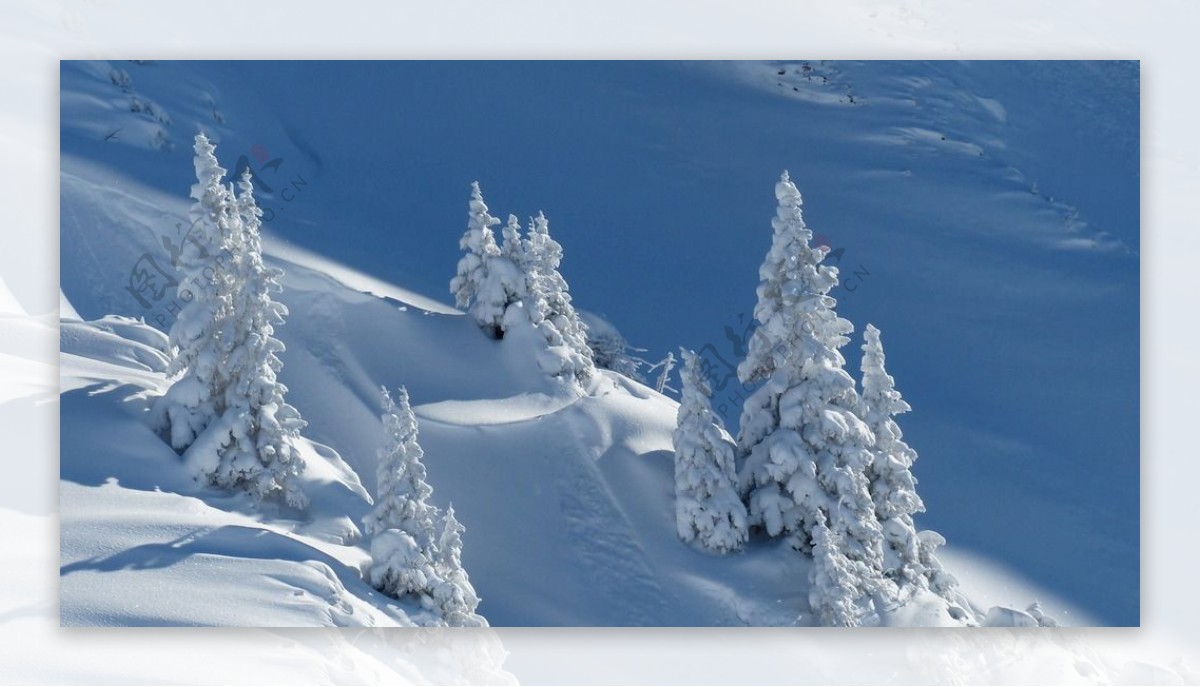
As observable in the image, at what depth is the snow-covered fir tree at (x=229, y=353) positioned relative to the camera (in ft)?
40.2

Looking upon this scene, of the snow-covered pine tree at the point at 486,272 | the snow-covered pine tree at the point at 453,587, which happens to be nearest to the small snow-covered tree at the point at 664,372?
the snow-covered pine tree at the point at 486,272

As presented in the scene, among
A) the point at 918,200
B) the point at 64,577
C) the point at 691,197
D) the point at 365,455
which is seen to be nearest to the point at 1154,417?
the point at 918,200

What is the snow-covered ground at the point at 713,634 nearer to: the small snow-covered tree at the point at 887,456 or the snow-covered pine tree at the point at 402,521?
the small snow-covered tree at the point at 887,456

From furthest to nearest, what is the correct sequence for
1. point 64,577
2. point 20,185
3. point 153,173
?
point 153,173, point 20,185, point 64,577

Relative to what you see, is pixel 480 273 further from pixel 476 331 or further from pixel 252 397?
pixel 252 397

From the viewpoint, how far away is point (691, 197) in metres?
14.1

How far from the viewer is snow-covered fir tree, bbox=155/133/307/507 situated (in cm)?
1225

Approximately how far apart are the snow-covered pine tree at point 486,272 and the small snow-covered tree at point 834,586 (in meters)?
4.51

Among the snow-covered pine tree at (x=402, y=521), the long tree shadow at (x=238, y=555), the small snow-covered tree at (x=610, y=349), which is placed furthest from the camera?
the small snow-covered tree at (x=610, y=349)

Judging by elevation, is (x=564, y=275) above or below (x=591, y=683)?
above

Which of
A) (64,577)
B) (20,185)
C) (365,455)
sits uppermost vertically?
(20,185)

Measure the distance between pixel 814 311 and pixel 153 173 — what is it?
7.37m

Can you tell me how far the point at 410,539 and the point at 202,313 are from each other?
3.08 meters

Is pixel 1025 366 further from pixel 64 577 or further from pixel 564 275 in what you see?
pixel 64 577
